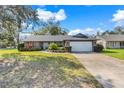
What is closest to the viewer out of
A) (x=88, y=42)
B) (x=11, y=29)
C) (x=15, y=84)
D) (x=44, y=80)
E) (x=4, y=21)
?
(x=15, y=84)

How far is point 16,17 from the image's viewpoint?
A: 45.4 ft

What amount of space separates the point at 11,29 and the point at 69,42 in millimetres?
10928

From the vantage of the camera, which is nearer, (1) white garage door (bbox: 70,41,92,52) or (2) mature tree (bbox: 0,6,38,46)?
(2) mature tree (bbox: 0,6,38,46)

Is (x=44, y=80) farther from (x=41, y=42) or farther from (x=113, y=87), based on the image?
(x=41, y=42)

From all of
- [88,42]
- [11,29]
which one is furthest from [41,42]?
[11,29]

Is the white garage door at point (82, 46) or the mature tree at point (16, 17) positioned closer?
the mature tree at point (16, 17)

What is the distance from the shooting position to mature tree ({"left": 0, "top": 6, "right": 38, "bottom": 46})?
13.1 meters

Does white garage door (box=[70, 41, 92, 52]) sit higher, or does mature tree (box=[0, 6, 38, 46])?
mature tree (box=[0, 6, 38, 46])

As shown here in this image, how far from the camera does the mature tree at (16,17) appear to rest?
42.9 feet

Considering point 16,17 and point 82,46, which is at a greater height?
point 16,17

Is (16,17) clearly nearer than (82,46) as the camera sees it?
Yes

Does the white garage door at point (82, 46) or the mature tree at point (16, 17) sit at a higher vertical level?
the mature tree at point (16, 17)

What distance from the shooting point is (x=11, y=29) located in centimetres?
1498

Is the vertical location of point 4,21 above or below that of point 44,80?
above
